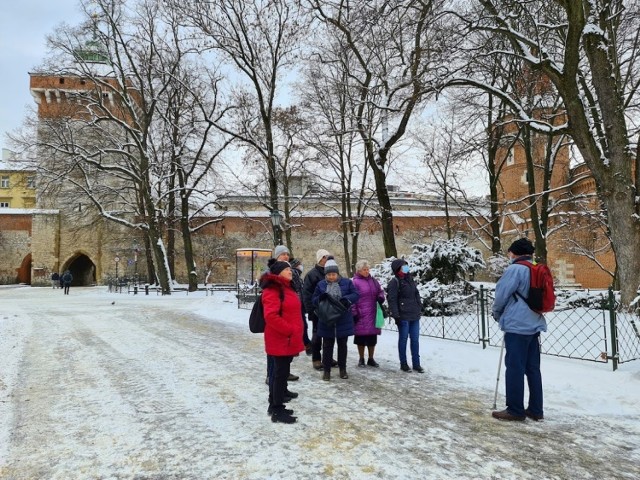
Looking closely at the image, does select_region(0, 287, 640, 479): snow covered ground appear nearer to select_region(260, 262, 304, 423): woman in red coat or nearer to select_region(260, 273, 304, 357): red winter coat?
select_region(260, 262, 304, 423): woman in red coat

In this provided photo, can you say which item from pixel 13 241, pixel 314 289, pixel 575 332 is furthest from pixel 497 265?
pixel 13 241

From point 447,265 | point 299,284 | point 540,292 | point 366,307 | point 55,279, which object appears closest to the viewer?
point 540,292

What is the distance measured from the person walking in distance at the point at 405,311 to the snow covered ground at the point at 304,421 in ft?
0.91

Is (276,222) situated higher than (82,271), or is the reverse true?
(276,222)

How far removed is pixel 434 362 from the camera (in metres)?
7.35

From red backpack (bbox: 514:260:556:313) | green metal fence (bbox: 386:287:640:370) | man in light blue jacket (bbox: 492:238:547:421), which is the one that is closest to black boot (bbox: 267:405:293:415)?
man in light blue jacket (bbox: 492:238:547:421)

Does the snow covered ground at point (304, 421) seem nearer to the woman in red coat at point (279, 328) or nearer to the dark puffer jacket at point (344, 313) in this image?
the woman in red coat at point (279, 328)

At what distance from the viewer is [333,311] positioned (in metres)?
6.02

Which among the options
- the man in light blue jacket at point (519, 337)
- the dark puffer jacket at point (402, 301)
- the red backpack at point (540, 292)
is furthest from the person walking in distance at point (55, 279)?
the red backpack at point (540, 292)

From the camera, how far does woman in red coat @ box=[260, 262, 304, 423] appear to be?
180 inches

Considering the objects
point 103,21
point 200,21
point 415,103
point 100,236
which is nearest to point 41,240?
point 100,236

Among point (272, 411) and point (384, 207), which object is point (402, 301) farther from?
point (384, 207)

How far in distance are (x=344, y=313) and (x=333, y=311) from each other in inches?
7.6

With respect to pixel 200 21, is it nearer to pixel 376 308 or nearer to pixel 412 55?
pixel 412 55
